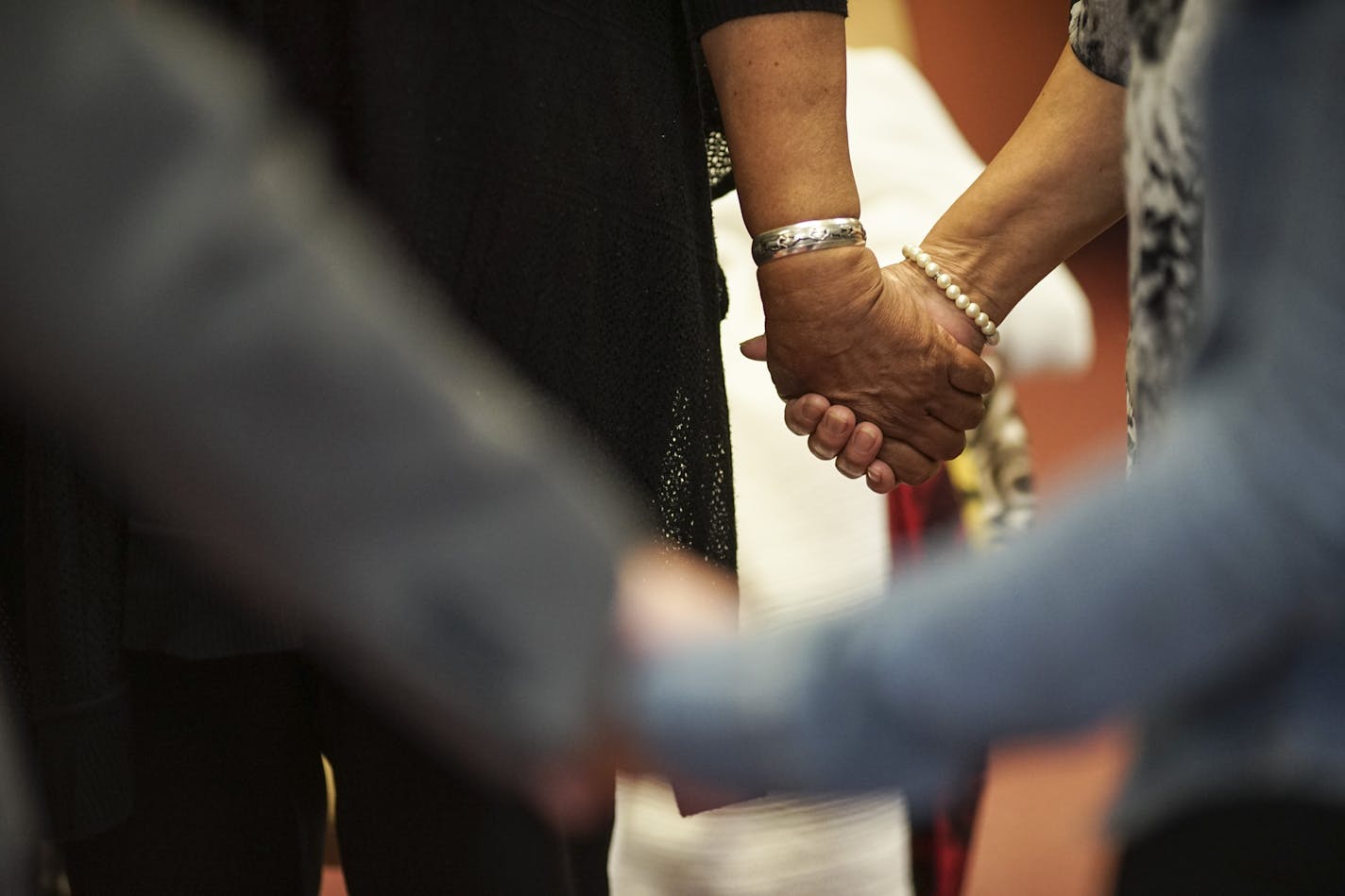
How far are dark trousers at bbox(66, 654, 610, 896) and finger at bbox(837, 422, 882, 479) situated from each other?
300 millimetres

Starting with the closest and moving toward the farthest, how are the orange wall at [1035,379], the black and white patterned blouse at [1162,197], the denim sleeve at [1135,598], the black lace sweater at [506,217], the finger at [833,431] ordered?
the denim sleeve at [1135,598], the black and white patterned blouse at [1162,197], the black lace sweater at [506,217], the finger at [833,431], the orange wall at [1035,379]

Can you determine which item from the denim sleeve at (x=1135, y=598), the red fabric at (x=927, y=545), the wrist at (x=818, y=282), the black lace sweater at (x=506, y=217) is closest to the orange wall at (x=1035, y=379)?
the red fabric at (x=927, y=545)

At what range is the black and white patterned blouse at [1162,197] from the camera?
384 mm

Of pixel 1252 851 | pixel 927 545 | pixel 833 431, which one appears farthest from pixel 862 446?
pixel 927 545

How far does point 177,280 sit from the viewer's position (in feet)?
0.96

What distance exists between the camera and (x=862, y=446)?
2.79 ft

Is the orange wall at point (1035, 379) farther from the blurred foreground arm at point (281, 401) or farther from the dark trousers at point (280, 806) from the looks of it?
the blurred foreground arm at point (281, 401)

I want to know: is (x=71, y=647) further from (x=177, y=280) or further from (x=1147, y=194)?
(x=1147, y=194)

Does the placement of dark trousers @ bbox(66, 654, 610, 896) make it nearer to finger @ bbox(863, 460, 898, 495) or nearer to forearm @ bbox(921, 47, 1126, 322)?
finger @ bbox(863, 460, 898, 495)

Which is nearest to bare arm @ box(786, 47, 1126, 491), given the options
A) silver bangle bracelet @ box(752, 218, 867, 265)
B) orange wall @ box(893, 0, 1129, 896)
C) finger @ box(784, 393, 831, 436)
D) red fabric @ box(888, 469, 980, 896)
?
finger @ box(784, 393, 831, 436)

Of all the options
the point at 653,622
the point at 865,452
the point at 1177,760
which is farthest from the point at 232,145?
the point at 865,452

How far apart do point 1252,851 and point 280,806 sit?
543 mm

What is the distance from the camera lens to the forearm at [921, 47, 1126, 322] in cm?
79

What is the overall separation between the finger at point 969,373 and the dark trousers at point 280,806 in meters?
0.38
